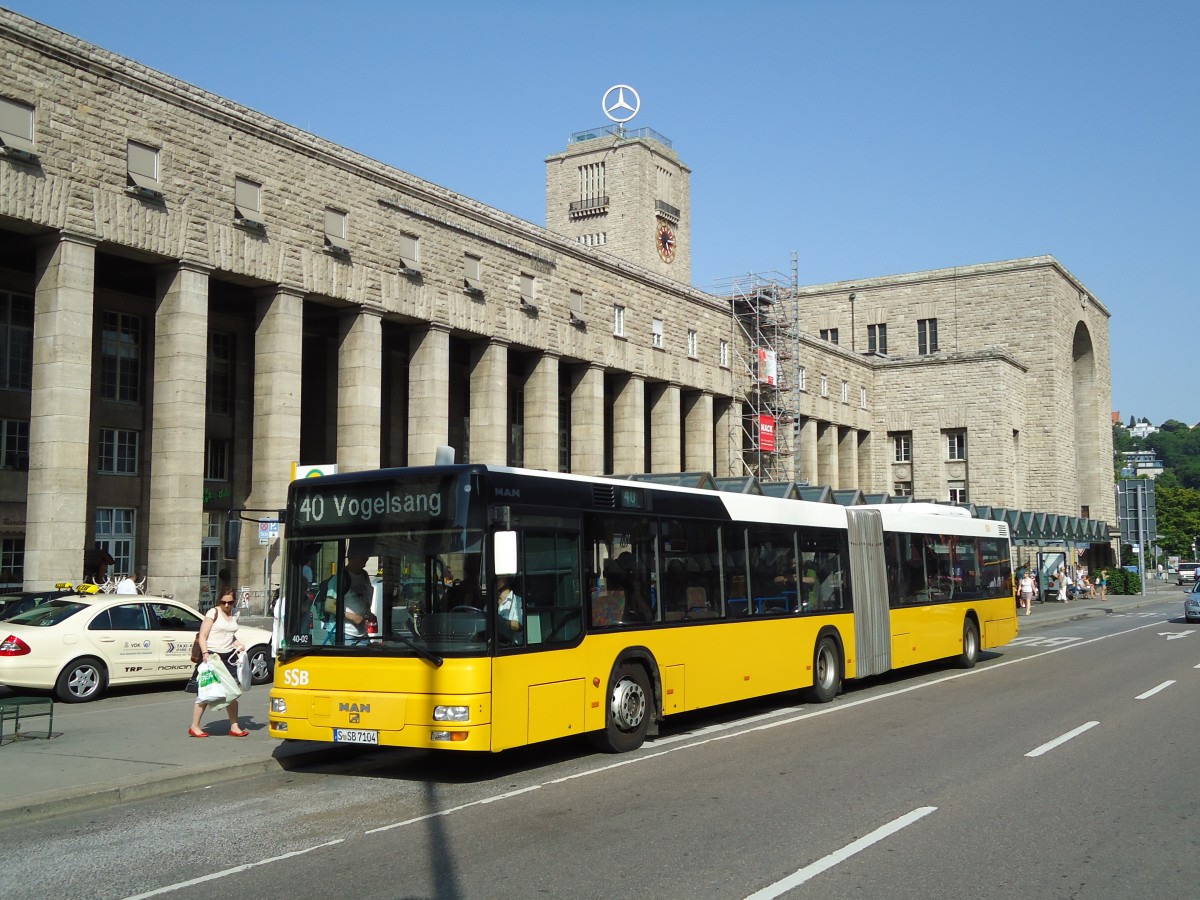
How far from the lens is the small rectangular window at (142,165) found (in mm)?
26609

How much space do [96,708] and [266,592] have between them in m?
13.1

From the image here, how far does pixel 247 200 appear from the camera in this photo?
29.5 metres

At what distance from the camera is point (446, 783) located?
1055 centimetres

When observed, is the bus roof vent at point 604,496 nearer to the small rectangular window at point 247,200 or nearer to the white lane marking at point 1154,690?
the white lane marking at point 1154,690

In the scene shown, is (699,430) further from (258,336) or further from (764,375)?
(258,336)

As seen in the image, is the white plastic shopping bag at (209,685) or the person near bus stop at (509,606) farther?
the white plastic shopping bag at (209,685)

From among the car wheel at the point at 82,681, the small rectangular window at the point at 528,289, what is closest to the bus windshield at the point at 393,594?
the car wheel at the point at 82,681

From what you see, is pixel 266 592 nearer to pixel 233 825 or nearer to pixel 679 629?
pixel 679 629

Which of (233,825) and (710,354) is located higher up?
(710,354)

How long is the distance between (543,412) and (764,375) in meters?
16.5

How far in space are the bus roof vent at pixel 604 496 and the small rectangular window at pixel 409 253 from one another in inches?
933

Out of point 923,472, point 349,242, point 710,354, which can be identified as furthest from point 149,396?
point 923,472

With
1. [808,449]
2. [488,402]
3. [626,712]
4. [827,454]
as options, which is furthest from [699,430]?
[626,712]

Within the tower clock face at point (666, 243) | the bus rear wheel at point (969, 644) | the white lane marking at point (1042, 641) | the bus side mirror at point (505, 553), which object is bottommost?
the white lane marking at point (1042, 641)
